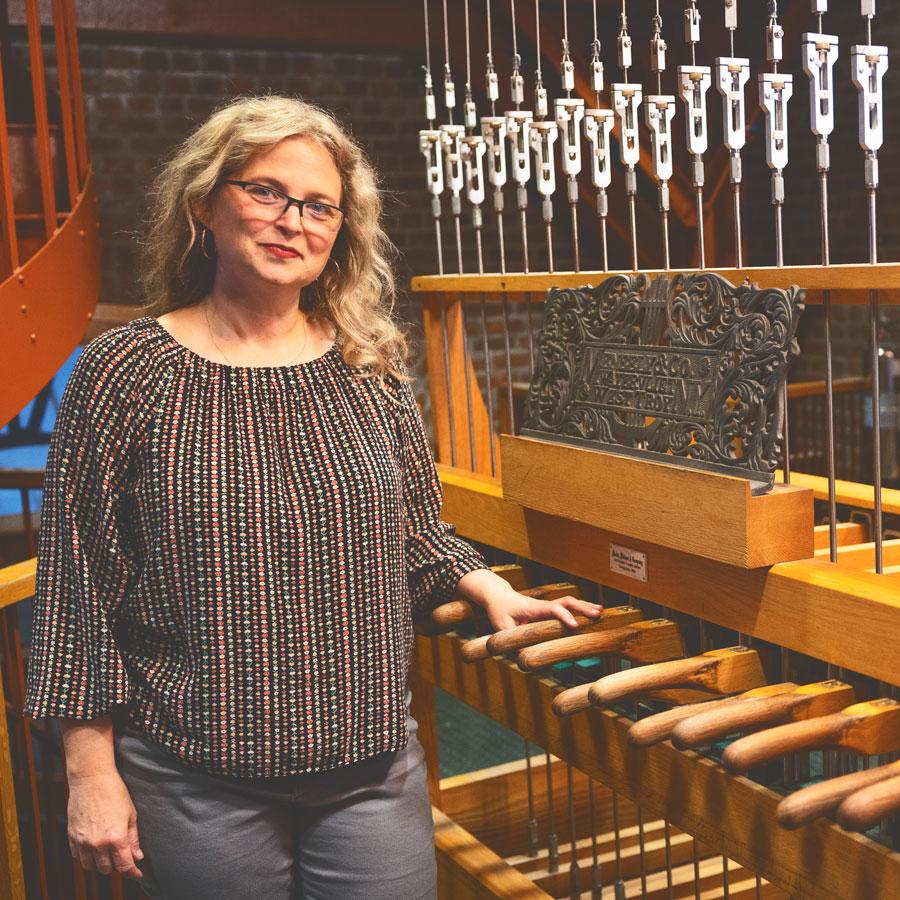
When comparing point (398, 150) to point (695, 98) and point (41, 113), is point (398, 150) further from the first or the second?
point (695, 98)

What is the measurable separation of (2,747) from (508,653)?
3.17 ft

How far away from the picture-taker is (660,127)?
1.79 metres

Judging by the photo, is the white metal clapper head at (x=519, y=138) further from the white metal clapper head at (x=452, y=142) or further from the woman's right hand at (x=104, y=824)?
the woman's right hand at (x=104, y=824)

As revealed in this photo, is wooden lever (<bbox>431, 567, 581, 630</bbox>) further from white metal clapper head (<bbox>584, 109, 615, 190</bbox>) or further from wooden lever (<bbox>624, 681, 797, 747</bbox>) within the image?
white metal clapper head (<bbox>584, 109, 615, 190</bbox>)

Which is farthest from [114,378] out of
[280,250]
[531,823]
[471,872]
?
[531,823]

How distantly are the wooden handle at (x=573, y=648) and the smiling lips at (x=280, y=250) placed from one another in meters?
0.59

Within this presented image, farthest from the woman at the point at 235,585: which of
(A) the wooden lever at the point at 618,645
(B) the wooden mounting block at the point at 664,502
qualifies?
(B) the wooden mounting block at the point at 664,502

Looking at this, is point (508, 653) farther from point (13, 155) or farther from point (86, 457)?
point (13, 155)

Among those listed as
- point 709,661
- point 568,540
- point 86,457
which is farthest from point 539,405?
point 86,457

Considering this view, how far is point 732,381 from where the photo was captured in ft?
5.03

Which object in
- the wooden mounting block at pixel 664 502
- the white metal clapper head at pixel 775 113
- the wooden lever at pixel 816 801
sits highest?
the white metal clapper head at pixel 775 113

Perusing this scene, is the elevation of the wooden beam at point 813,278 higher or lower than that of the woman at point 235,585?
higher

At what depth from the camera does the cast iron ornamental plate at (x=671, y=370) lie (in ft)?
4.90

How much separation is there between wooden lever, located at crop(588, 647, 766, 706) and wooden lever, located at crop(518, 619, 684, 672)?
0.07 metres
